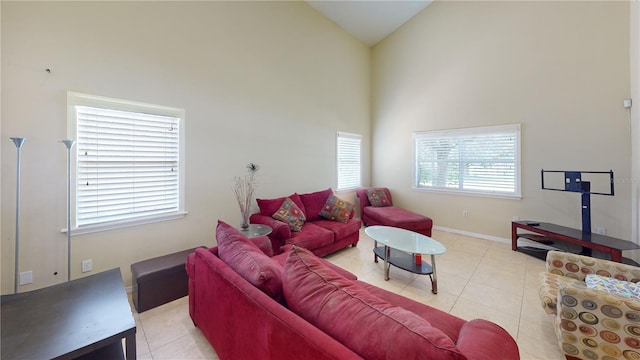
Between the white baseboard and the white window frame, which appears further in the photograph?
the white baseboard

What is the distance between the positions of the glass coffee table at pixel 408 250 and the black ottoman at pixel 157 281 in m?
2.28

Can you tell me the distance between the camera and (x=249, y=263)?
1418 millimetres

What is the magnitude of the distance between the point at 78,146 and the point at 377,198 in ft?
15.6

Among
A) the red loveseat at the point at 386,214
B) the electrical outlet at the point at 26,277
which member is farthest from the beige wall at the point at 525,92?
the electrical outlet at the point at 26,277

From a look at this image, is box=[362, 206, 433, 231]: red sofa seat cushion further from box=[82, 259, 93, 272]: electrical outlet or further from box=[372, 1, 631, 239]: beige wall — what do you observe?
box=[82, 259, 93, 272]: electrical outlet

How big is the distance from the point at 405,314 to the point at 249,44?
4.00 m

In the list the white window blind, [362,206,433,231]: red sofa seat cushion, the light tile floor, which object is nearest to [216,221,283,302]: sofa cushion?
the light tile floor

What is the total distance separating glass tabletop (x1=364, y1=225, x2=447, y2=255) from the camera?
2.62 m

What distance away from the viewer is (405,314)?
2.91ft

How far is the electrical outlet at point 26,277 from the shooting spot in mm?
2088

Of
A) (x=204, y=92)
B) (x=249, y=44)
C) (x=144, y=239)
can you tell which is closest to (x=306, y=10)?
(x=249, y=44)

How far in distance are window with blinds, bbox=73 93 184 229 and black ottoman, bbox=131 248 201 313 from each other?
57 cm

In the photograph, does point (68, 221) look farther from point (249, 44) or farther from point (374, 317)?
point (249, 44)

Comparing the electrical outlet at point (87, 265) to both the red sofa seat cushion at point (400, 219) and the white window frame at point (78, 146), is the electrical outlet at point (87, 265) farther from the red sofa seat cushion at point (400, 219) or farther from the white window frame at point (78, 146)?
the red sofa seat cushion at point (400, 219)
